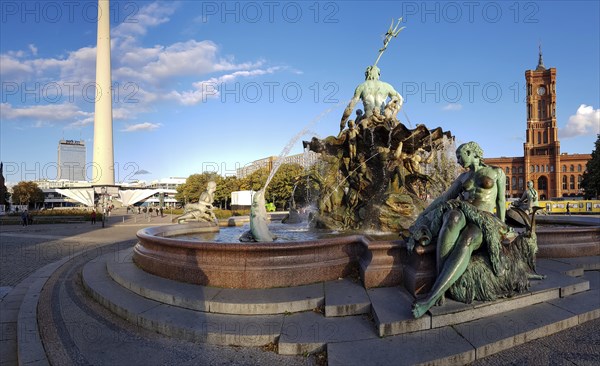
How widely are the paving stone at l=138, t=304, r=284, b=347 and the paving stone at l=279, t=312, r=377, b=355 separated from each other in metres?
0.17

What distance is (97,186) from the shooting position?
66.9m

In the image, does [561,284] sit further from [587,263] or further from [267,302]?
[267,302]

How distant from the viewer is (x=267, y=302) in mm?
4621

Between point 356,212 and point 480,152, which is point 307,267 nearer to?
point 480,152

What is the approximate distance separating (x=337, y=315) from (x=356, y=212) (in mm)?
6894

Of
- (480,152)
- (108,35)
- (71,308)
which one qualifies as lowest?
(71,308)

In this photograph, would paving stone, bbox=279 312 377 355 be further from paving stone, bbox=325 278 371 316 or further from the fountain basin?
the fountain basin

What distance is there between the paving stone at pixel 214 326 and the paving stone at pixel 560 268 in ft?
14.7

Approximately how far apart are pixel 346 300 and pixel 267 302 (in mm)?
1047

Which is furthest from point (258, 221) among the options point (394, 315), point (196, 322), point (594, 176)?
point (594, 176)

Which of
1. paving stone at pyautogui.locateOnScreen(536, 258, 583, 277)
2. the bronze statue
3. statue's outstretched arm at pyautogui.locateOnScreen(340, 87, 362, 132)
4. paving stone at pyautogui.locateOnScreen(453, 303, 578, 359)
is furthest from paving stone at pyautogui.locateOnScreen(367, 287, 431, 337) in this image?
the bronze statue

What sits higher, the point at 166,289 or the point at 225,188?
the point at 225,188

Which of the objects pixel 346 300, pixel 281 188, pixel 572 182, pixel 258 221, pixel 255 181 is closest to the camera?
pixel 346 300

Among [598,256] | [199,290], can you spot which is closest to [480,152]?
[598,256]
